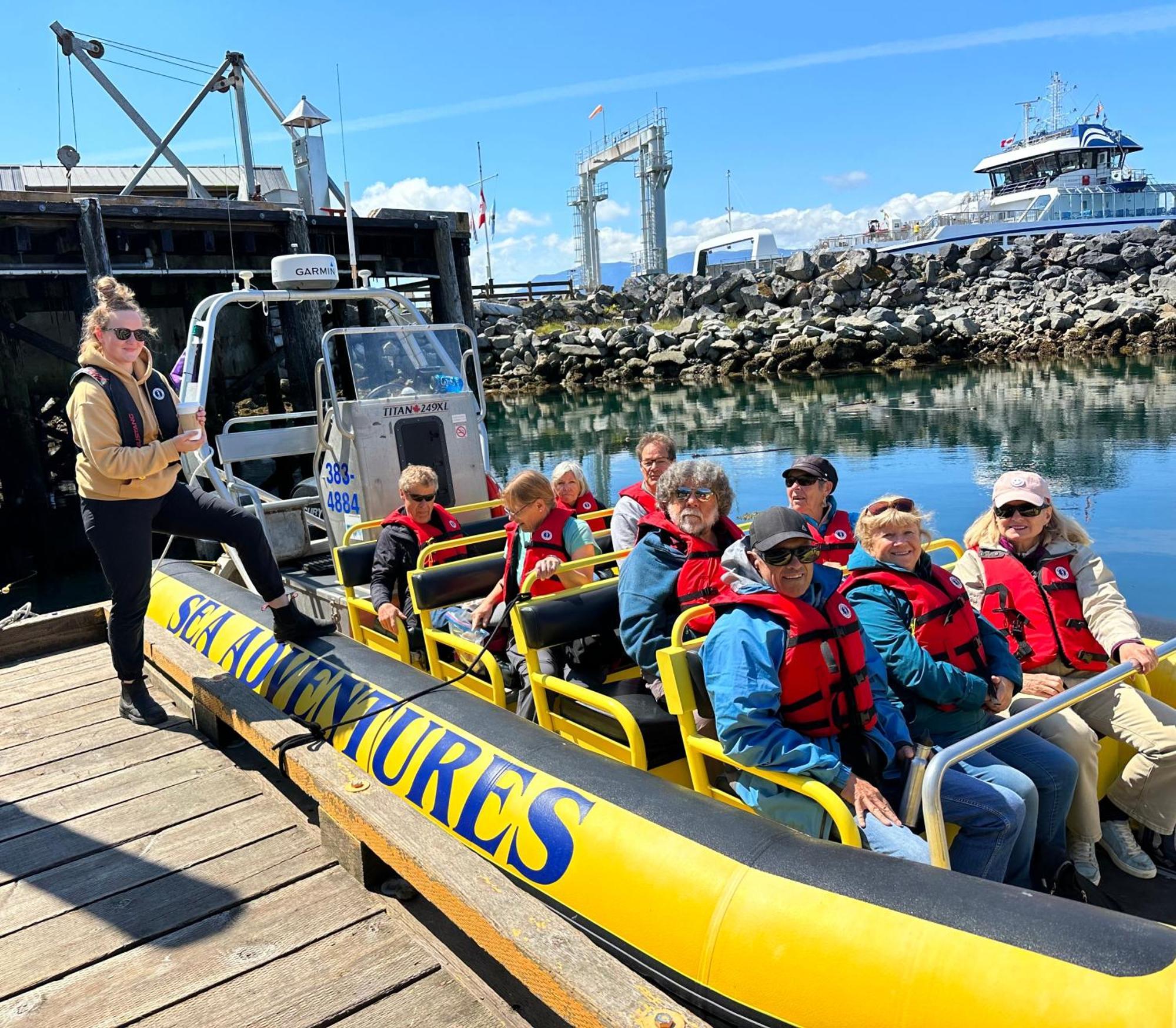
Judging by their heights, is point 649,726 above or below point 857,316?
below

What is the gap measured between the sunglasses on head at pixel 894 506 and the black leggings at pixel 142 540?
2.66 m

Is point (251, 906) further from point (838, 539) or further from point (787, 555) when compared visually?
point (838, 539)

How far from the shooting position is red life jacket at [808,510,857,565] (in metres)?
4.23

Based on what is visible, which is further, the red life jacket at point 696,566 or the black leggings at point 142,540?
the black leggings at point 142,540

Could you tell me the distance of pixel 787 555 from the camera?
2.71 metres

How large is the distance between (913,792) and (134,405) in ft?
10.6

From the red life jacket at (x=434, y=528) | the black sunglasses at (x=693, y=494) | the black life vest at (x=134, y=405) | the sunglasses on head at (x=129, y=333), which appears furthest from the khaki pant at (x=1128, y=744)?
the sunglasses on head at (x=129, y=333)

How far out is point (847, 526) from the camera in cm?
433

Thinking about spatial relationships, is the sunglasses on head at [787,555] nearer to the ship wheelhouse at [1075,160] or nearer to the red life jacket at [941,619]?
the red life jacket at [941,619]

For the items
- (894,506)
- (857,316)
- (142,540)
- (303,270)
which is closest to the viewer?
(894,506)

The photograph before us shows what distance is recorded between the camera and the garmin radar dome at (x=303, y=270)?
6.48 meters

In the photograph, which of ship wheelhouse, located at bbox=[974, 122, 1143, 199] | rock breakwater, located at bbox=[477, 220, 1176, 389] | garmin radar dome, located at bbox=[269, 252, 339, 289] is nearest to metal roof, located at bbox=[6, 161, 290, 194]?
rock breakwater, located at bbox=[477, 220, 1176, 389]

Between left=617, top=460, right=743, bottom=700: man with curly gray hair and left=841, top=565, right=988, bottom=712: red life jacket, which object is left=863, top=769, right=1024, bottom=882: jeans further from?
left=617, top=460, right=743, bottom=700: man with curly gray hair

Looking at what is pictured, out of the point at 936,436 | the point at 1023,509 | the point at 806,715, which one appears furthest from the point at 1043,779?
the point at 936,436
